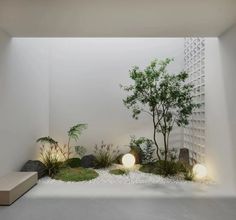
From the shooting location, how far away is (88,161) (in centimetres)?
635

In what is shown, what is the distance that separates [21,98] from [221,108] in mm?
3836

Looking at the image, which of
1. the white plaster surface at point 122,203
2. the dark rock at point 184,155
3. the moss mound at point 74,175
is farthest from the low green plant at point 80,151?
the dark rock at point 184,155

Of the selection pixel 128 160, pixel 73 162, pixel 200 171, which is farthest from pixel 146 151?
pixel 73 162

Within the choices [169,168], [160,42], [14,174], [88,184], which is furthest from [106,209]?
[160,42]

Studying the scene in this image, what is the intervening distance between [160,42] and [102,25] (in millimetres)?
3008

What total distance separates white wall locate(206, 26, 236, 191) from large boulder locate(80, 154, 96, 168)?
2684 mm

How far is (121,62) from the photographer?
690cm

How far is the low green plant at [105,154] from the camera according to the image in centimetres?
633

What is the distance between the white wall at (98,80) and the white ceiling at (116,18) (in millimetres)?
2142

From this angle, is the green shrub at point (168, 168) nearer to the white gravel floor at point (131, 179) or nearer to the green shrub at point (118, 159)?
the white gravel floor at point (131, 179)

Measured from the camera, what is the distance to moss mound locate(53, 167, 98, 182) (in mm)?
5035

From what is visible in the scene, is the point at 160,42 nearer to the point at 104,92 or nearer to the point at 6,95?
the point at 104,92

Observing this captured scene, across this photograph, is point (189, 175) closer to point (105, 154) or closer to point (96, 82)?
point (105, 154)

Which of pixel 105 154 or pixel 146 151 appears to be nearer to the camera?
pixel 146 151
